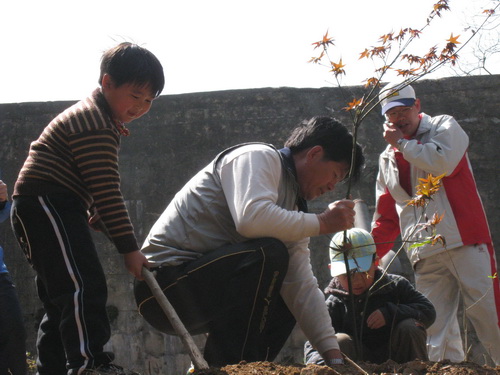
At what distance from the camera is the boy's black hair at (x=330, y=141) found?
132 inches

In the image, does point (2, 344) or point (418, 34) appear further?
point (2, 344)

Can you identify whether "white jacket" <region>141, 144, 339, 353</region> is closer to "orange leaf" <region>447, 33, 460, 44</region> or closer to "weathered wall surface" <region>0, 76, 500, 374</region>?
"orange leaf" <region>447, 33, 460, 44</region>

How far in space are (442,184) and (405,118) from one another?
0.50 m

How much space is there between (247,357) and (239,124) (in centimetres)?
305

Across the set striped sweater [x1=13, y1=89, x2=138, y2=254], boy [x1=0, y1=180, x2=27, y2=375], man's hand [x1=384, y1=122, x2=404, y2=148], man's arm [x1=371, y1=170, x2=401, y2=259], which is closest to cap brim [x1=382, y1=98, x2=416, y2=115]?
man's hand [x1=384, y1=122, x2=404, y2=148]

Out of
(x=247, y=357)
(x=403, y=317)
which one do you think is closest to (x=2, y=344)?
(x=247, y=357)

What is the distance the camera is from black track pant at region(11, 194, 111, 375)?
276 cm

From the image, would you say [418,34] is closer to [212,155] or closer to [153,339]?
[212,155]

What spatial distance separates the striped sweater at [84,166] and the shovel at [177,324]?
14cm

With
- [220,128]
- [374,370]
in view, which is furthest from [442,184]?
[220,128]

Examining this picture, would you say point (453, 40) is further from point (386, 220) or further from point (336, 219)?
point (386, 220)

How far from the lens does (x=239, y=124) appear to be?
232 inches

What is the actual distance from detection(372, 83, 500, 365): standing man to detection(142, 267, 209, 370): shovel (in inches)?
71.3

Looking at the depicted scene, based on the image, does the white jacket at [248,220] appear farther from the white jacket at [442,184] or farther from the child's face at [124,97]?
the white jacket at [442,184]
